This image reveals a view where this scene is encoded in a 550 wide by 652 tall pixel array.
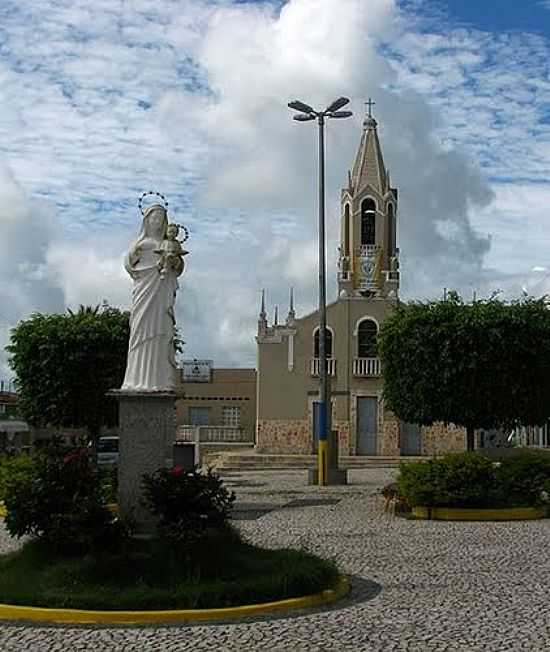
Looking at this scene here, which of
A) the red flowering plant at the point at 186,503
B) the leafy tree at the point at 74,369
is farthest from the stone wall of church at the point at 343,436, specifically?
the red flowering plant at the point at 186,503

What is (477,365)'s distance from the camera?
81.1 ft

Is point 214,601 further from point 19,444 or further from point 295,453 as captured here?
point 19,444

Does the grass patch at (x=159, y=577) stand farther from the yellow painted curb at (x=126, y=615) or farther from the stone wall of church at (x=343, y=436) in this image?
the stone wall of church at (x=343, y=436)

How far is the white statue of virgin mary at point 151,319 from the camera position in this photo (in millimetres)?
12000

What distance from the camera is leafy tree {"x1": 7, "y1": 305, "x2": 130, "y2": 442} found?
938 inches

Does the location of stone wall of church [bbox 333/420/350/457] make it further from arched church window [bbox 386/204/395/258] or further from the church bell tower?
arched church window [bbox 386/204/395/258]

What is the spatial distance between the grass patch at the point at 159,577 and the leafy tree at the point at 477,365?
14.6 m

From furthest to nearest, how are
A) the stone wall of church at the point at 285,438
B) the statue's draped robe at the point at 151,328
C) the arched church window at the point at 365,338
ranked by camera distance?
the arched church window at the point at 365,338 < the stone wall of church at the point at 285,438 < the statue's draped robe at the point at 151,328

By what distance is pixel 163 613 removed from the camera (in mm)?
9203

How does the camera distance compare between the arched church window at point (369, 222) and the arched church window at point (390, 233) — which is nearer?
the arched church window at point (369, 222)

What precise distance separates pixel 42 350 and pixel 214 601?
15428 millimetres

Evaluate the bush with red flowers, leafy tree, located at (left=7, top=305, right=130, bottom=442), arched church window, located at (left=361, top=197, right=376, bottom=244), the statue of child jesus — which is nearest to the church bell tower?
arched church window, located at (left=361, top=197, right=376, bottom=244)

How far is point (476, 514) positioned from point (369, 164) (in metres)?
25.6

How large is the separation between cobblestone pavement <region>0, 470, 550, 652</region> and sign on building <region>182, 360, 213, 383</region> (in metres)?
31.6
